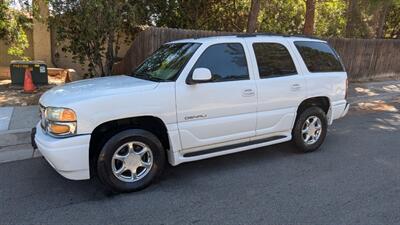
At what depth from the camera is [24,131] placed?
20.4 feet

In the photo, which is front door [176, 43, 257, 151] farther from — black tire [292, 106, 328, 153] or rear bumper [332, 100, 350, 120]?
rear bumper [332, 100, 350, 120]

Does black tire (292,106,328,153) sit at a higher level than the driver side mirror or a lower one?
lower

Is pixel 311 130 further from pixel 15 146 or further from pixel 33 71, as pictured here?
pixel 33 71

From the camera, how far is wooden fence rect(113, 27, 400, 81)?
10281 mm

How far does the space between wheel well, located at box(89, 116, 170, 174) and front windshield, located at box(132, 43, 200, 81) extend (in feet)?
1.88

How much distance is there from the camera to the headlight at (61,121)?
3873 millimetres

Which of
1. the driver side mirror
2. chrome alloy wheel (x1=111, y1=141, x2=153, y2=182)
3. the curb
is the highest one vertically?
the driver side mirror

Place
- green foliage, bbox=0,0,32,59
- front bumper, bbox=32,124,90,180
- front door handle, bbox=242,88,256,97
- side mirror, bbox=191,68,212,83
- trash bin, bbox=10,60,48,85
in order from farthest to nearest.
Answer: green foliage, bbox=0,0,32,59 < trash bin, bbox=10,60,48,85 < front door handle, bbox=242,88,256,97 < side mirror, bbox=191,68,212,83 < front bumper, bbox=32,124,90,180

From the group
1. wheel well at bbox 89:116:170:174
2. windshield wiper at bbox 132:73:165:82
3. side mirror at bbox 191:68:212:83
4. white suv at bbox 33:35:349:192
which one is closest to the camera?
white suv at bbox 33:35:349:192

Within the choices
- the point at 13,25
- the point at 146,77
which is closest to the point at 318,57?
the point at 146,77

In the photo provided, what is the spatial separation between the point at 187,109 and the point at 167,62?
87 cm

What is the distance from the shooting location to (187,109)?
4434 mm

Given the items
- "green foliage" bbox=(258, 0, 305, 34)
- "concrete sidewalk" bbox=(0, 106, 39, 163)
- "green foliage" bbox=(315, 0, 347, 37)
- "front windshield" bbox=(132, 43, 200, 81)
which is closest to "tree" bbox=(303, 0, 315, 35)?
"green foliage" bbox=(258, 0, 305, 34)

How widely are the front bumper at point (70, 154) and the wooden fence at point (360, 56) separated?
622cm
